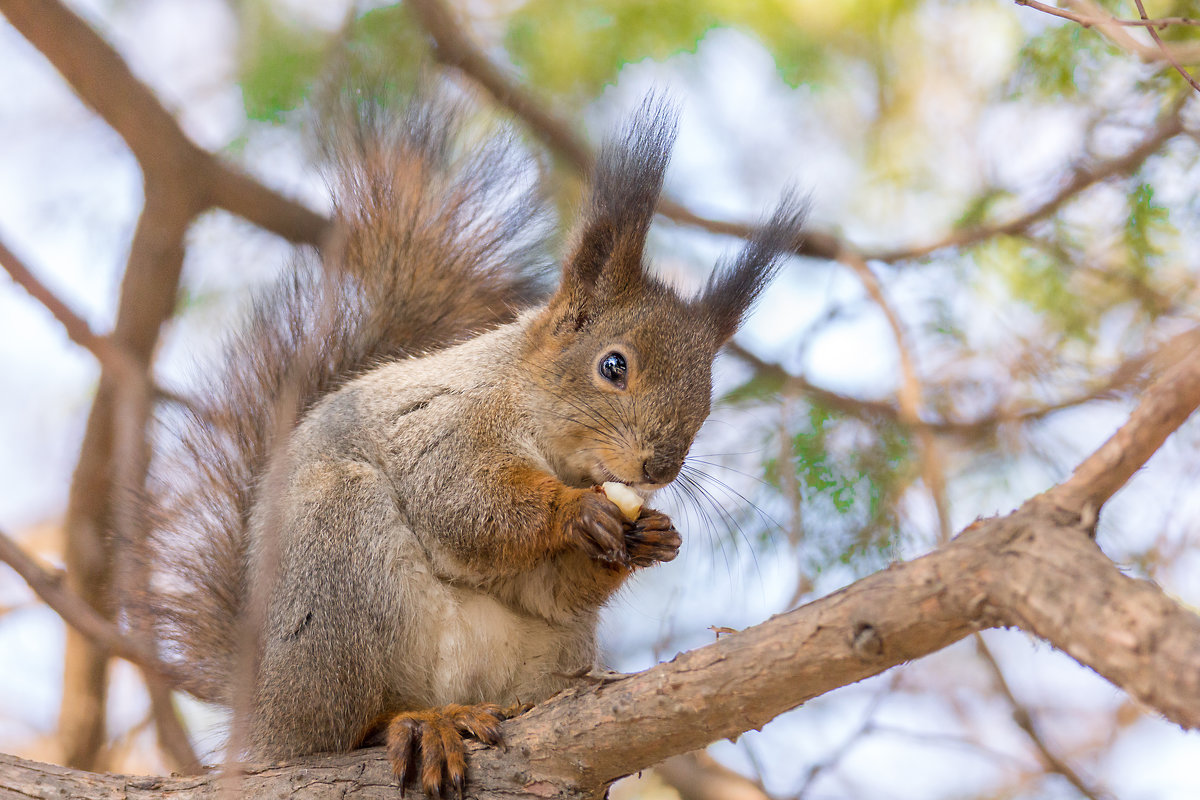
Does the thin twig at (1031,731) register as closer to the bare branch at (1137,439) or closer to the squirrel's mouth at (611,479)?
the squirrel's mouth at (611,479)

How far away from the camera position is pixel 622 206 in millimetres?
2400

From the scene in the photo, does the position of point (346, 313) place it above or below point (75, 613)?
above

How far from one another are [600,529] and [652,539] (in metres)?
0.12

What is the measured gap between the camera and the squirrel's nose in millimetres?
2154

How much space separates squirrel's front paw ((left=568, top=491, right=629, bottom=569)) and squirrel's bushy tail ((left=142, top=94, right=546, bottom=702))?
2.69 feet

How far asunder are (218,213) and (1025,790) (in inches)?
130

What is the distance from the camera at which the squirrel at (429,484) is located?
2098 millimetres

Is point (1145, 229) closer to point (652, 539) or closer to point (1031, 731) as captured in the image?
point (1031, 731)

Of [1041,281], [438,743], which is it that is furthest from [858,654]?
[1041,281]

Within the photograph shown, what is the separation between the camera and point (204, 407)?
109 inches

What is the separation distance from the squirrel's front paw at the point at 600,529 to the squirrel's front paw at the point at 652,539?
23 mm

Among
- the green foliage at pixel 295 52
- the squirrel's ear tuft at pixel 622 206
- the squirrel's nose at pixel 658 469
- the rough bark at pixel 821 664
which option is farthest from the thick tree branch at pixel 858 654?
the green foliage at pixel 295 52

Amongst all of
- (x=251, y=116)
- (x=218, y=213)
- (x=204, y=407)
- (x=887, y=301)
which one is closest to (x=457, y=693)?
(x=204, y=407)

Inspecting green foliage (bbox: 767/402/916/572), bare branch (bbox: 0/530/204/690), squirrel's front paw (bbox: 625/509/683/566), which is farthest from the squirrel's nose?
bare branch (bbox: 0/530/204/690)
